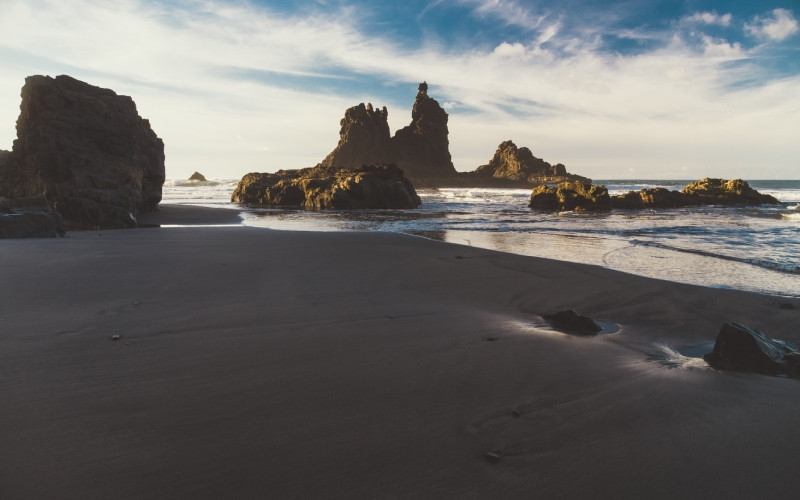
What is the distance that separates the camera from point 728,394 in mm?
2424

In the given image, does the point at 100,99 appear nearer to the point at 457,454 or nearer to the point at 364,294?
the point at 364,294

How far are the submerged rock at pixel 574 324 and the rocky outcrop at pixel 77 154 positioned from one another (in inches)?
538

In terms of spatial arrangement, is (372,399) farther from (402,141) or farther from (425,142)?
(402,141)

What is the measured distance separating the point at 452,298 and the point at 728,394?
8.84ft

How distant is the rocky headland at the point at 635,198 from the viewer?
26203 mm

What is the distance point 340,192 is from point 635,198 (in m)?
19.6

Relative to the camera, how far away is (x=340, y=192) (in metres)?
30.8

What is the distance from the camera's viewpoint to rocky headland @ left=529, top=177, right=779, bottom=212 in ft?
86.0

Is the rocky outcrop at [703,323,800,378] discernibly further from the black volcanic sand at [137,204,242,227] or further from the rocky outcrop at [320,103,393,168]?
the rocky outcrop at [320,103,393,168]

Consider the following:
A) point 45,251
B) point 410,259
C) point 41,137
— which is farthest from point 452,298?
point 41,137

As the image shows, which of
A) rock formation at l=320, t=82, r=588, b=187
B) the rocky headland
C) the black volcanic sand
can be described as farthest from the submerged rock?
rock formation at l=320, t=82, r=588, b=187

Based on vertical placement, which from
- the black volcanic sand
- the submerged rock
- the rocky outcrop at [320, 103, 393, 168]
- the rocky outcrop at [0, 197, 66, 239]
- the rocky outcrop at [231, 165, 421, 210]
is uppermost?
the rocky outcrop at [320, 103, 393, 168]

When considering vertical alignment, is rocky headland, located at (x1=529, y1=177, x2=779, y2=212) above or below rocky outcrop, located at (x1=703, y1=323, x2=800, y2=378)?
above

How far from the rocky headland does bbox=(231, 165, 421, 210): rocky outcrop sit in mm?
9592
